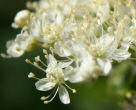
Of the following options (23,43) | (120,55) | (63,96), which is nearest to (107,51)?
(120,55)

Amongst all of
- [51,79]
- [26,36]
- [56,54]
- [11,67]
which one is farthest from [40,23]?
[11,67]

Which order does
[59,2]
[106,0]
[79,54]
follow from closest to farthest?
[79,54]
[106,0]
[59,2]

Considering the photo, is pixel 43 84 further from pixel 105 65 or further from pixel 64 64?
pixel 105 65

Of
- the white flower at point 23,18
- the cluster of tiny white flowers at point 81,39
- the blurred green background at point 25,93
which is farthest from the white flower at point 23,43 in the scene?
the blurred green background at point 25,93

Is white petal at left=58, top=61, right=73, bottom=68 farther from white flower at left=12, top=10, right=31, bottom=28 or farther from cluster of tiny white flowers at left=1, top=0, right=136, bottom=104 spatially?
white flower at left=12, top=10, right=31, bottom=28

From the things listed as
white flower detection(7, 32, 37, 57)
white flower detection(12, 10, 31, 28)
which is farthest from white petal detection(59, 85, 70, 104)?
white flower detection(12, 10, 31, 28)

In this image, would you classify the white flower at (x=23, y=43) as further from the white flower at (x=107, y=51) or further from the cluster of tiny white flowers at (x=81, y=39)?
the white flower at (x=107, y=51)

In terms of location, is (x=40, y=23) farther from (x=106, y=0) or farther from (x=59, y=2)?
(x=106, y=0)
